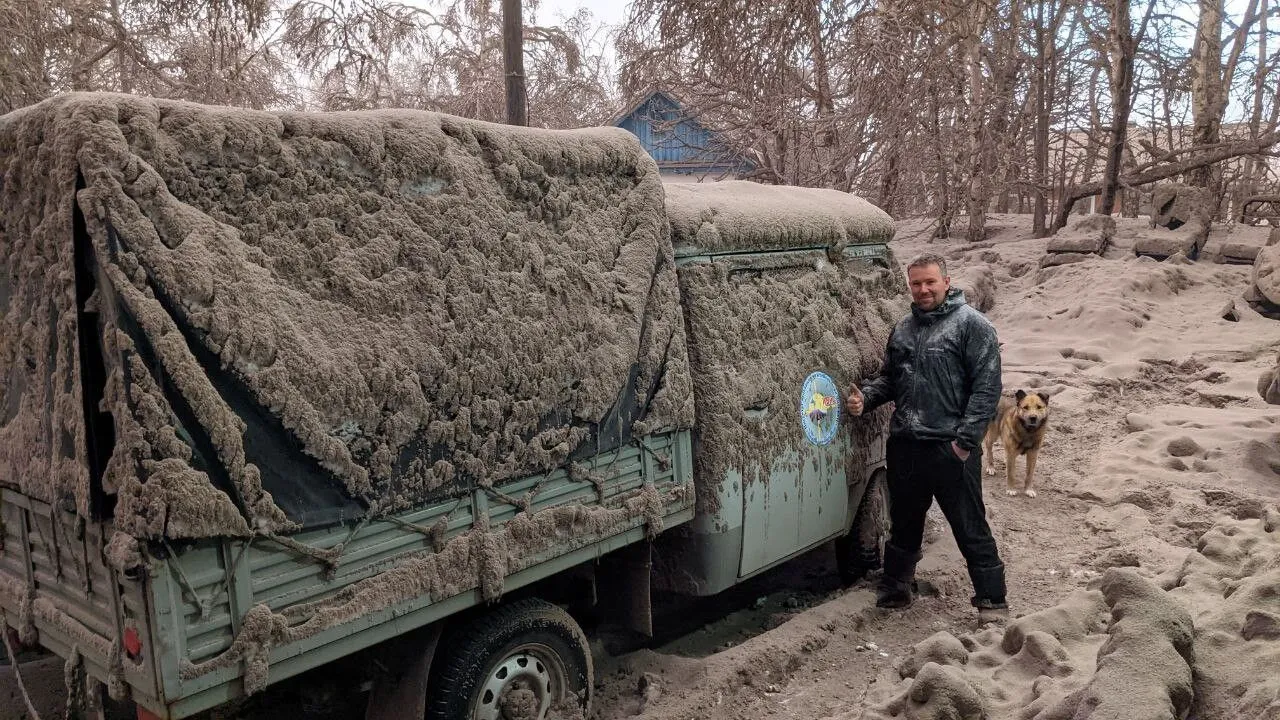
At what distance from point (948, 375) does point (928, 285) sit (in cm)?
52

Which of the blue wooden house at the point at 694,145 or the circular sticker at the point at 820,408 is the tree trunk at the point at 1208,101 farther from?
the circular sticker at the point at 820,408

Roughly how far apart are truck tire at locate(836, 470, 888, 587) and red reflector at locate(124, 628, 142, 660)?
4107 mm

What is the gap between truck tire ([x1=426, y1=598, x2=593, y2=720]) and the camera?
3.22 metres

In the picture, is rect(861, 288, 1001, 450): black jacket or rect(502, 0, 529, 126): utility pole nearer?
rect(861, 288, 1001, 450): black jacket

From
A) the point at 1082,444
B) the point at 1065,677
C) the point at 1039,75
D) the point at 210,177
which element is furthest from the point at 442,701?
the point at 1039,75

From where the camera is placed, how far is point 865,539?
5520 millimetres

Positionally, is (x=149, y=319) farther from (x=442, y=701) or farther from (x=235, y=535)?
(x=442, y=701)

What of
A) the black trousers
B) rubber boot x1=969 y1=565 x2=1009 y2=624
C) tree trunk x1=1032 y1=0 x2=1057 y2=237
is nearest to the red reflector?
the black trousers

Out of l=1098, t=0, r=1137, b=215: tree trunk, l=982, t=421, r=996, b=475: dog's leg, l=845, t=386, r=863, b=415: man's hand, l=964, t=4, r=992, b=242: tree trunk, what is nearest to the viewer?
l=845, t=386, r=863, b=415: man's hand

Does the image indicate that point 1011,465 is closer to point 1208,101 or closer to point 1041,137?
point 1041,137

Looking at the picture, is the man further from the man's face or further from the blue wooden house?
the blue wooden house

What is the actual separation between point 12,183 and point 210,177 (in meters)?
0.68

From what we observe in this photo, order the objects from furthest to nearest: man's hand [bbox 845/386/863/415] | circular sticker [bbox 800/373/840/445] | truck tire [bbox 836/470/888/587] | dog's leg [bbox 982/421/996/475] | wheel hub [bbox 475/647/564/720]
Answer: dog's leg [bbox 982/421/996/475] → truck tire [bbox 836/470/888/587] → man's hand [bbox 845/386/863/415] → circular sticker [bbox 800/373/840/445] → wheel hub [bbox 475/647/564/720]

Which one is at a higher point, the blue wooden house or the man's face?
the blue wooden house
